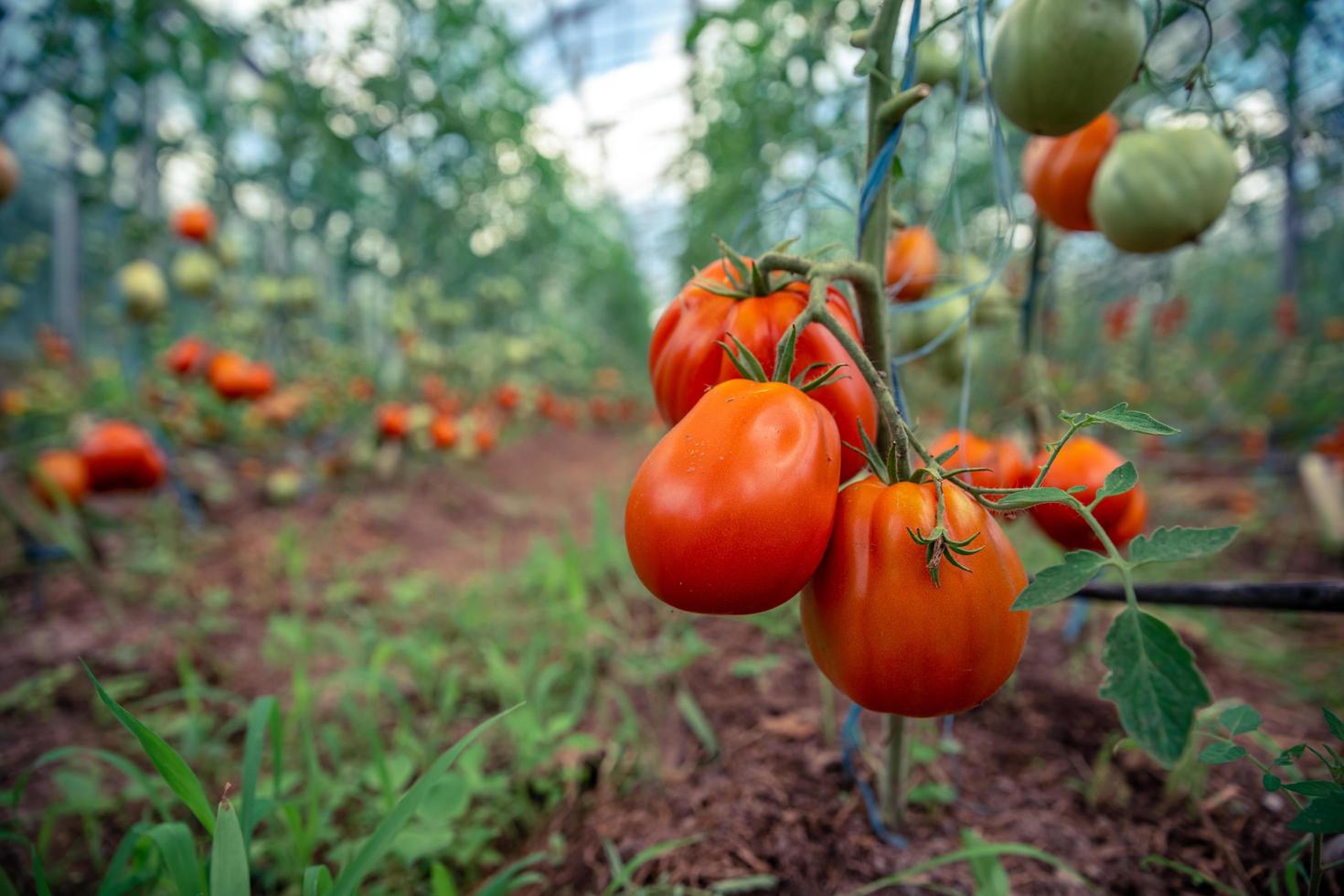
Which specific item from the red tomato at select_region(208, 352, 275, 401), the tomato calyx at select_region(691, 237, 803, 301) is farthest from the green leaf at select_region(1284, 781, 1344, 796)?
the red tomato at select_region(208, 352, 275, 401)

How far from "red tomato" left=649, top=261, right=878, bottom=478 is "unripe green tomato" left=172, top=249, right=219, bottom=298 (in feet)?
10.4

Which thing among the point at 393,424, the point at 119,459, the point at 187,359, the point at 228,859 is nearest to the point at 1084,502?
the point at 228,859

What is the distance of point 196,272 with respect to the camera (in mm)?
2846

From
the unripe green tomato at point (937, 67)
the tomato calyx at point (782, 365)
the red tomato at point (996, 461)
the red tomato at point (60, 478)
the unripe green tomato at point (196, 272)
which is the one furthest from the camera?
the unripe green tomato at point (196, 272)

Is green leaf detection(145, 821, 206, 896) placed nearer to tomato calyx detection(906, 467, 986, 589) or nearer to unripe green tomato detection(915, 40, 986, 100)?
tomato calyx detection(906, 467, 986, 589)

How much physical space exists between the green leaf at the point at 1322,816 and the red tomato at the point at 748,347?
13.8 inches

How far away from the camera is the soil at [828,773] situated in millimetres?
722

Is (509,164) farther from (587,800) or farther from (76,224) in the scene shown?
(587,800)

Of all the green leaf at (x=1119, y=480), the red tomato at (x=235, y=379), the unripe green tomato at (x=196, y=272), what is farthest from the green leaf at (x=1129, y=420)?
the unripe green tomato at (x=196, y=272)

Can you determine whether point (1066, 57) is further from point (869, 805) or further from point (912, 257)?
point (869, 805)

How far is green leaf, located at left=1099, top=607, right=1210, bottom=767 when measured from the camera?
343 millimetres

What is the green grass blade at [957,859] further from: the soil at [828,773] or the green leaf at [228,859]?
the green leaf at [228,859]

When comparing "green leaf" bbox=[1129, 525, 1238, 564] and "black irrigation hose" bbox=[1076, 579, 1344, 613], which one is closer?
"green leaf" bbox=[1129, 525, 1238, 564]

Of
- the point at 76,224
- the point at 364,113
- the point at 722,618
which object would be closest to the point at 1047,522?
the point at 722,618
